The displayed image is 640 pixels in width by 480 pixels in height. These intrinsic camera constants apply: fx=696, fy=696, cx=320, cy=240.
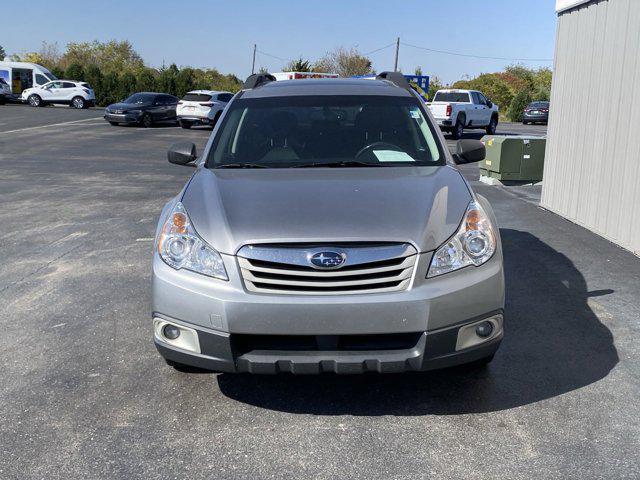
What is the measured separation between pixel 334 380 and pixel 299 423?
22.3 inches

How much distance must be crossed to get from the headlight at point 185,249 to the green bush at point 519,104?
47.1 metres

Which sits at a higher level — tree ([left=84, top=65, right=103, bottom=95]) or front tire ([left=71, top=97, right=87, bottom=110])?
tree ([left=84, top=65, right=103, bottom=95])

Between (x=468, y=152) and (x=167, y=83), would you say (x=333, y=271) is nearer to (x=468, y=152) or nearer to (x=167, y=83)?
(x=468, y=152)

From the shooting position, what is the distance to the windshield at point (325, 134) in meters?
4.60

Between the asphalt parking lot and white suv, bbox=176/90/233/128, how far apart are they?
23.8 metres

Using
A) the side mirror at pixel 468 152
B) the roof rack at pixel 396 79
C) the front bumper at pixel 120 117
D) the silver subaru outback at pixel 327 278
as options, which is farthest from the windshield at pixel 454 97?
the silver subaru outback at pixel 327 278

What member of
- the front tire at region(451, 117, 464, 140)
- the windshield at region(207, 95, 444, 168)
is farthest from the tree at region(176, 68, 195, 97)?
the windshield at region(207, 95, 444, 168)

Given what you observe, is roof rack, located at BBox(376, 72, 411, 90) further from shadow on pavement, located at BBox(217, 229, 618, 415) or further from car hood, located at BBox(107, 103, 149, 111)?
car hood, located at BBox(107, 103, 149, 111)

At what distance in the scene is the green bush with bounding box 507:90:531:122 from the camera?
47906 millimetres

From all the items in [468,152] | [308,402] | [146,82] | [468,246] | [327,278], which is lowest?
[308,402]

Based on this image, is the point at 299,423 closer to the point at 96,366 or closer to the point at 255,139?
the point at 96,366

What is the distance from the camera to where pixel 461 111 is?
2711 centimetres

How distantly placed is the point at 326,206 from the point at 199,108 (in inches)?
1068

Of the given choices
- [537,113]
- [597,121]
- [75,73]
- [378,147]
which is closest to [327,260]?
[378,147]
